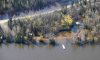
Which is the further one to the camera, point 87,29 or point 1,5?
point 1,5

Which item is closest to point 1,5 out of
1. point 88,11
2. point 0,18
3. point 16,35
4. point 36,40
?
point 0,18

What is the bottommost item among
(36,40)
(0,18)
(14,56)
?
(14,56)

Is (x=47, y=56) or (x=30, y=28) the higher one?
(x=30, y=28)

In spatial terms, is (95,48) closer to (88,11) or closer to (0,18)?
(88,11)

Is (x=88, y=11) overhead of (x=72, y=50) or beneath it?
overhead

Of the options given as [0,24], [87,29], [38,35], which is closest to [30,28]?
[38,35]

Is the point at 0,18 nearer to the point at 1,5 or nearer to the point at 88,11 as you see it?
the point at 1,5
